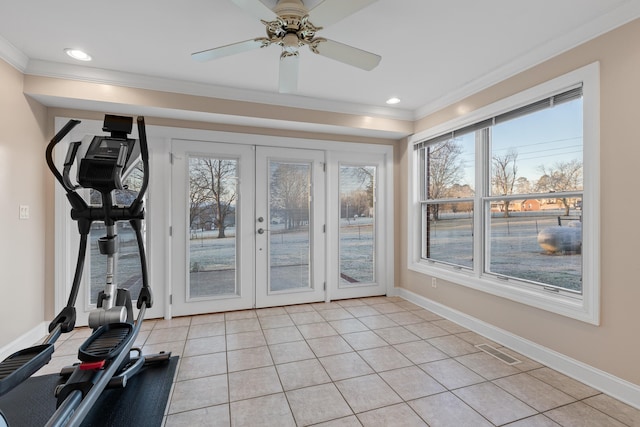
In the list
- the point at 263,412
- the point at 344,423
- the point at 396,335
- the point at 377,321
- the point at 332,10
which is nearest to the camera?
the point at 332,10

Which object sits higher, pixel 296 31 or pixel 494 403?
pixel 296 31

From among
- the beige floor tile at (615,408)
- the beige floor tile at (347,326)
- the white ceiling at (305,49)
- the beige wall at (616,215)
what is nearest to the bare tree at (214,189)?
the white ceiling at (305,49)

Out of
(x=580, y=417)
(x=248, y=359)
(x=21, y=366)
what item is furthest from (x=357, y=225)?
(x=21, y=366)

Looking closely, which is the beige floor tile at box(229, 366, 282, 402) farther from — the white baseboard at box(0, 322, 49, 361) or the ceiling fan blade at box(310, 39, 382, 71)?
the ceiling fan blade at box(310, 39, 382, 71)

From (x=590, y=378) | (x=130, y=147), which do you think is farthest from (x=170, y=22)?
(x=590, y=378)

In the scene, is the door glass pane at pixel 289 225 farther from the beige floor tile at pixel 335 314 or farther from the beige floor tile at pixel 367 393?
the beige floor tile at pixel 367 393

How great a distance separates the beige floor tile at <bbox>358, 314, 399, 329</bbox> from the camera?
327cm

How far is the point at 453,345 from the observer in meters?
2.83

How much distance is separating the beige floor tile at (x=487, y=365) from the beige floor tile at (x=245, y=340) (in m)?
1.70

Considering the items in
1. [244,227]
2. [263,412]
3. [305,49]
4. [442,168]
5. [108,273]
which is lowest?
[263,412]

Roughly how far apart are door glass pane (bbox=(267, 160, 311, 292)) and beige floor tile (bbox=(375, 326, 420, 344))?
4.13ft

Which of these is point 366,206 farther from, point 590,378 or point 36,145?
point 36,145

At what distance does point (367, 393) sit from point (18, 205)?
3158 millimetres

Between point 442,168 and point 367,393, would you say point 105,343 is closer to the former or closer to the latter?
point 367,393
